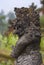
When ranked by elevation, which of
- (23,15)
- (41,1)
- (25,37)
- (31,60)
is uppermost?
(41,1)

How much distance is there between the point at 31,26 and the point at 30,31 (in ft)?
0.14

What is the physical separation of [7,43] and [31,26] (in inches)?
134

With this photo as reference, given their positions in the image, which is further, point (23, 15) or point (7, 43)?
point (7, 43)

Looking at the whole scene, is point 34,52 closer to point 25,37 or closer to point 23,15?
point 25,37

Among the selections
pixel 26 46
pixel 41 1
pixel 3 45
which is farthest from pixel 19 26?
pixel 41 1

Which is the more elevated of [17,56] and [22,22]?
[22,22]

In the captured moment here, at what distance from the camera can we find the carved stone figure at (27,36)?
7.06ft

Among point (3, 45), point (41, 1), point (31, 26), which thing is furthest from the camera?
point (41, 1)

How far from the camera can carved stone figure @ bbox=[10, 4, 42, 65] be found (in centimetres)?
215

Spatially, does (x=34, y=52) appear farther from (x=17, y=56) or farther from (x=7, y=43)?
(x=7, y=43)

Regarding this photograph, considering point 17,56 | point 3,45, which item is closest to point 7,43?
point 3,45

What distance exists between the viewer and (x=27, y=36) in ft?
7.06

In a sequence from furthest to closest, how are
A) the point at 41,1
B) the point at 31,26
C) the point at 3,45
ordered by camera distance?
the point at 41,1, the point at 3,45, the point at 31,26

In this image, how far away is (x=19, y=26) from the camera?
2.18m
